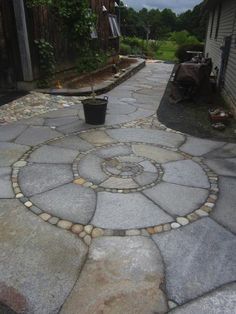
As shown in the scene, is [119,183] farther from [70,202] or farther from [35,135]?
[35,135]

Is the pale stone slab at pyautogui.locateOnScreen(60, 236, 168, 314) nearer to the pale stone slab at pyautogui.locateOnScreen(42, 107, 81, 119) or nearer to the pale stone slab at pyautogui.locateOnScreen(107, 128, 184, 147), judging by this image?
the pale stone slab at pyautogui.locateOnScreen(107, 128, 184, 147)

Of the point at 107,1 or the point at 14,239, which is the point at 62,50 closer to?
the point at 107,1

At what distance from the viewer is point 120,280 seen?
2170mm

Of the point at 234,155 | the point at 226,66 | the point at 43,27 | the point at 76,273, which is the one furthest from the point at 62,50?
the point at 76,273

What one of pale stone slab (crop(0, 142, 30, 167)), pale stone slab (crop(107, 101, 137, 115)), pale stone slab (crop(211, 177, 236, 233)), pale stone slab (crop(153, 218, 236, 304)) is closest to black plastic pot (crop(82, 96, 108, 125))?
pale stone slab (crop(107, 101, 137, 115))

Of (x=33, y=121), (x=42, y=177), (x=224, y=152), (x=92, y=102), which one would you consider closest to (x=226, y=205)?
(x=224, y=152)

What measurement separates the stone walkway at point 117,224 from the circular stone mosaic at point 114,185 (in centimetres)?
1

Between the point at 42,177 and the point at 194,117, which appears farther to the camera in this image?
the point at 194,117

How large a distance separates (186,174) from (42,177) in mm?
1719

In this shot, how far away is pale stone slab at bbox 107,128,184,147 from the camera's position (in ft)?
15.7

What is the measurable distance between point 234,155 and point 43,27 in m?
5.93

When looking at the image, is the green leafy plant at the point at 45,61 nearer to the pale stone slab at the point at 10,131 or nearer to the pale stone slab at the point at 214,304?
the pale stone slab at the point at 10,131

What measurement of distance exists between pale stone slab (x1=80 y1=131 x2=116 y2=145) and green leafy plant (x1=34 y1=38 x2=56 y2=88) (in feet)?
11.8

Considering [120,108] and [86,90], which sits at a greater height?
[86,90]
